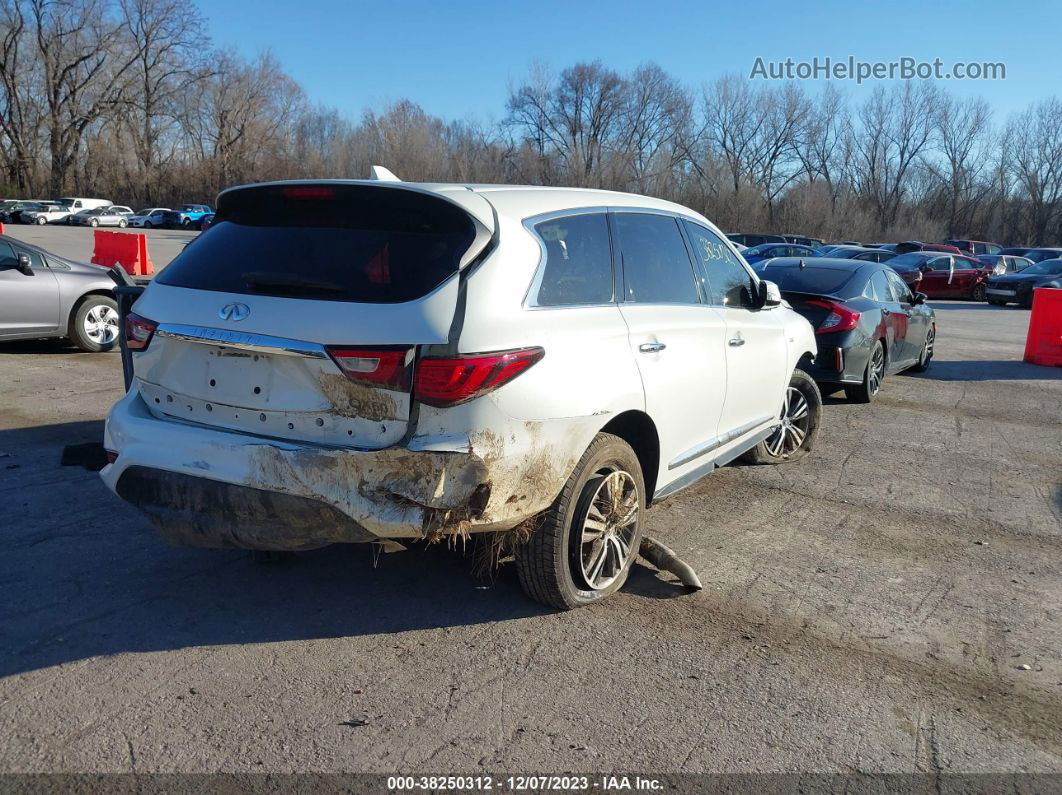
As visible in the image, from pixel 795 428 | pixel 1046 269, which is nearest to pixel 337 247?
pixel 795 428

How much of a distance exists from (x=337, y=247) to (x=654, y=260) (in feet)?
5.98

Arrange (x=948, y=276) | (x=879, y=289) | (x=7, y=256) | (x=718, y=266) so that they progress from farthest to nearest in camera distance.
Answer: (x=948, y=276), (x=879, y=289), (x=7, y=256), (x=718, y=266)

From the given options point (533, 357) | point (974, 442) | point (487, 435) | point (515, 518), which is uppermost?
point (533, 357)

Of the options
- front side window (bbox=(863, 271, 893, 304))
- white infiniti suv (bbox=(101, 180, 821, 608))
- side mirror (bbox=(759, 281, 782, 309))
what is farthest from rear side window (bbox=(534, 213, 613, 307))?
front side window (bbox=(863, 271, 893, 304))

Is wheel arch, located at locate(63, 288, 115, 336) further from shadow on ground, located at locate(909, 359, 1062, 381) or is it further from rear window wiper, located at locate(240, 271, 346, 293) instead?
shadow on ground, located at locate(909, 359, 1062, 381)

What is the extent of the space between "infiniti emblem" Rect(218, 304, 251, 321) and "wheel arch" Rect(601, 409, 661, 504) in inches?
66.5

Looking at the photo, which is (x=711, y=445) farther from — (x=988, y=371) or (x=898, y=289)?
(x=988, y=371)

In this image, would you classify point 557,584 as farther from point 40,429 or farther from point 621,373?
point 40,429

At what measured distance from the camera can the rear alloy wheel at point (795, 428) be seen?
6.81m

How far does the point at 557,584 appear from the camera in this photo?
3.92m

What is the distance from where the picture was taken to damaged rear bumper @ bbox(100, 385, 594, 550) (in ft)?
11.1

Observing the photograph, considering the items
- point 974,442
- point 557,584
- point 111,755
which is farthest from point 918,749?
point 974,442

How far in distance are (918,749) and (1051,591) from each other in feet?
6.69

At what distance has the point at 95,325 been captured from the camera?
10.9 m
